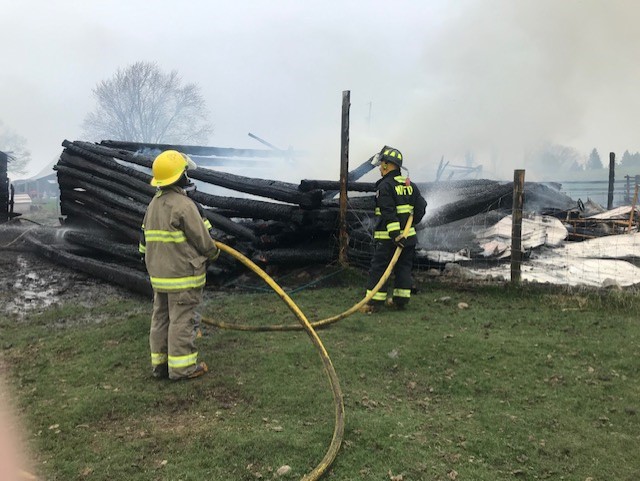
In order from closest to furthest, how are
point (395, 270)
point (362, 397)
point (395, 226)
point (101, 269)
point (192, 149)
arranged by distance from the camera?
1. point (362, 397)
2. point (395, 226)
3. point (395, 270)
4. point (101, 269)
5. point (192, 149)

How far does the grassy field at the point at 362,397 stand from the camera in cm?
279

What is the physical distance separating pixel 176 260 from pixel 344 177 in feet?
12.5

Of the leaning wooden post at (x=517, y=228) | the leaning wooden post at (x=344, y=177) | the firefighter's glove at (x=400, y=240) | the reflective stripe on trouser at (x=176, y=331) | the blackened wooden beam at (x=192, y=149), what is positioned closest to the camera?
the reflective stripe on trouser at (x=176, y=331)

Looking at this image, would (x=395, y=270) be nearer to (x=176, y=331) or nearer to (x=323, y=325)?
(x=323, y=325)

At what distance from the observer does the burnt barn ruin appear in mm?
7516

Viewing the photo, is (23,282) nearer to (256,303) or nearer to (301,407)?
(256,303)

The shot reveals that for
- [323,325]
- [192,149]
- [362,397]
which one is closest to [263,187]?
[323,325]

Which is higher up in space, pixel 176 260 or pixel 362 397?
pixel 176 260

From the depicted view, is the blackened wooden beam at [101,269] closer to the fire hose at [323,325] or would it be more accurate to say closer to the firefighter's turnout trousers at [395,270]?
the fire hose at [323,325]

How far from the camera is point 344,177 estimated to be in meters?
7.33

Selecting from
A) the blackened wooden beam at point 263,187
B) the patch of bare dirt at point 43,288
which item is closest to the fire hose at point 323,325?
the blackened wooden beam at point 263,187

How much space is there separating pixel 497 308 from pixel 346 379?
9.24 ft

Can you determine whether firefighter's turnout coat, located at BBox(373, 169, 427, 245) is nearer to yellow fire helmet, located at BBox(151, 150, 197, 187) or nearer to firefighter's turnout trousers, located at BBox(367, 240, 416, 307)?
firefighter's turnout trousers, located at BBox(367, 240, 416, 307)

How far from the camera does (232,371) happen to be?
412 centimetres
